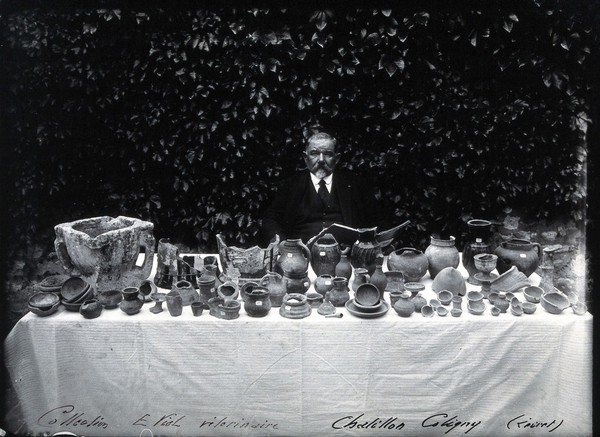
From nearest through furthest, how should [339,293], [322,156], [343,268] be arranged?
[339,293]
[343,268]
[322,156]

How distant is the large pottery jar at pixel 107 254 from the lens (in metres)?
2.77

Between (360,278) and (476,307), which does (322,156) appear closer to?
(360,278)

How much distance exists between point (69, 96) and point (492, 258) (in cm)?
413

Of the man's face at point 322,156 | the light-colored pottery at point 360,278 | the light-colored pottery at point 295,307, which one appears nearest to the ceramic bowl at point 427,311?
the light-colored pottery at point 360,278

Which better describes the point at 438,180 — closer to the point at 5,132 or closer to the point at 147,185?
the point at 147,185

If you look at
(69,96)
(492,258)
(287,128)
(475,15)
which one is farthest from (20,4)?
(492,258)

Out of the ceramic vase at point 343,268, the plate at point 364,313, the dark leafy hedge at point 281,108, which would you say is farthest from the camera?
the dark leafy hedge at point 281,108

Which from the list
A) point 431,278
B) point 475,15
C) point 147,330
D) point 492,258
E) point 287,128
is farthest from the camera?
point 287,128

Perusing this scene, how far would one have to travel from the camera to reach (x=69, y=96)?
4895mm

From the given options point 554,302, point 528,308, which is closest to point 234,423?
point 528,308

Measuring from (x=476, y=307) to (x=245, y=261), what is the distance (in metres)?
1.27

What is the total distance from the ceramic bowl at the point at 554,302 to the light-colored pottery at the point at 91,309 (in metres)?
2.32

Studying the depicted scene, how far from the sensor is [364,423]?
2633 mm

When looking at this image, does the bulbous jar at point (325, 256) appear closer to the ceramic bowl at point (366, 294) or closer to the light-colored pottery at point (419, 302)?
the ceramic bowl at point (366, 294)
